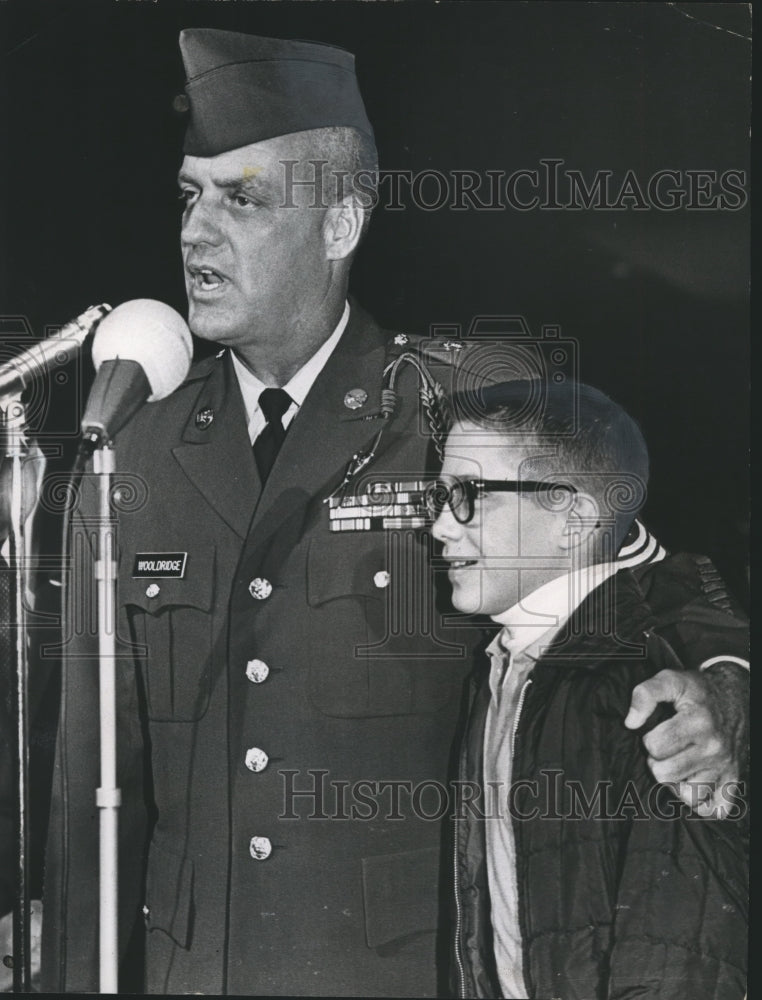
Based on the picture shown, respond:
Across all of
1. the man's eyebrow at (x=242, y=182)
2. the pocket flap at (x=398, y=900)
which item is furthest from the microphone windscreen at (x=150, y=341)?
the pocket flap at (x=398, y=900)

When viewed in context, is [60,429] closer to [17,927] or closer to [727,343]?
[17,927]

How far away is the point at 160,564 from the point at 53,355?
547mm

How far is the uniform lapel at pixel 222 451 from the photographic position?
2734 millimetres

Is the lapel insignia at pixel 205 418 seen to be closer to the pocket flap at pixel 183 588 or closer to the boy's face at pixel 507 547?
the pocket flap at pixel 183 588

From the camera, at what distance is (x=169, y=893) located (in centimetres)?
271

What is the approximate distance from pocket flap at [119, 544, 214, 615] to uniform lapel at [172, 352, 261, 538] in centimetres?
11

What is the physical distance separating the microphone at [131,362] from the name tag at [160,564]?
0.28 metres

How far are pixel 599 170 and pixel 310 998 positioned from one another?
1.96 metres

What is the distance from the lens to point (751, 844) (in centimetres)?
275

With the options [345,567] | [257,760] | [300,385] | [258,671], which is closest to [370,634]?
[345,567]

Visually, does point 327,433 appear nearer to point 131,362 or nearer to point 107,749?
point 131,362

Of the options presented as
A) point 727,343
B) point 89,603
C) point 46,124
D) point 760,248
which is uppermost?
point 46,124

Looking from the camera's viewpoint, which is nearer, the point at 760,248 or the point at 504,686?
the point at 504,686

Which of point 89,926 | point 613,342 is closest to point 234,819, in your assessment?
point 89,926
